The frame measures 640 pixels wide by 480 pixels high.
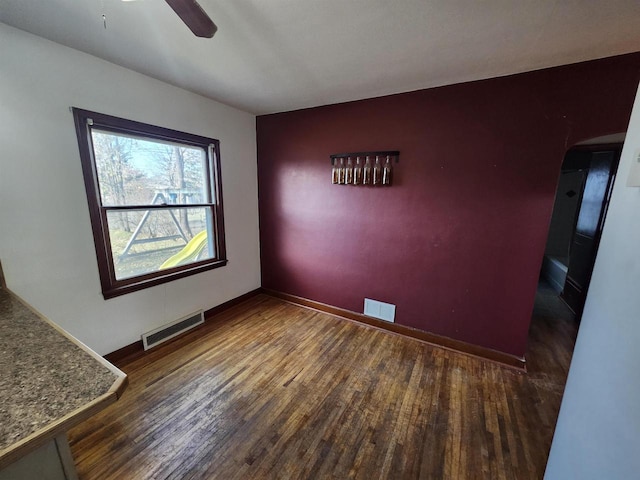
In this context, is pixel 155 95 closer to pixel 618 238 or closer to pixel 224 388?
pixel 224 388

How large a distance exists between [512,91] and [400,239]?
4.77 feet

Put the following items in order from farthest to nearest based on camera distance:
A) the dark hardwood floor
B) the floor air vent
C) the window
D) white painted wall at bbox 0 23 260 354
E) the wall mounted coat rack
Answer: the wall mounted coat rack
the floor air vent
the window
white painted wall at bbox 0 23 260 354
the dark hardwood floor

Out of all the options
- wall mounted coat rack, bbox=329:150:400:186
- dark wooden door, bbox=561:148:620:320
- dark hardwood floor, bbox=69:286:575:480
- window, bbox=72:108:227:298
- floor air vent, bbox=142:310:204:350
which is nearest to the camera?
dark hardwood floor, bbox=69:286:575:480

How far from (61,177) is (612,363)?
2.96 m

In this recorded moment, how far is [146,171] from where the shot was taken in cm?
222

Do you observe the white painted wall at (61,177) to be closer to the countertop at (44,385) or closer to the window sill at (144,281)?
the window sill at (144,281)

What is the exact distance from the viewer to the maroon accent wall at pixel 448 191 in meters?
1.84

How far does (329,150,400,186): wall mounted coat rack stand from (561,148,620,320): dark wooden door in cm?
233

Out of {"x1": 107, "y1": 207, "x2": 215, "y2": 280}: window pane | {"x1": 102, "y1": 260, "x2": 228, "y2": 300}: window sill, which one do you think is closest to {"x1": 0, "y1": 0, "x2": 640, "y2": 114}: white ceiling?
{"x1": 107, "y1": 207, "x2": 215, "y2": 280}: window pane

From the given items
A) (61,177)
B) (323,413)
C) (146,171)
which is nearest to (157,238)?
(146,171)

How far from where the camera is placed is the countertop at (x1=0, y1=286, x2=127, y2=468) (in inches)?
25.8

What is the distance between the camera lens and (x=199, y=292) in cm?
277

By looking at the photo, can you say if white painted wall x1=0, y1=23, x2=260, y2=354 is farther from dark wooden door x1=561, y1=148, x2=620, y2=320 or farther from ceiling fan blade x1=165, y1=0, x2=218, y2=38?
dark wooden door x1=561, y1=148, x2=620, y2=320

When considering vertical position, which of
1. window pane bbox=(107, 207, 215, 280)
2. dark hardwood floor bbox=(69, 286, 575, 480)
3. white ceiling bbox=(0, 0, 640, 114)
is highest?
white ceiling bbox=(0, 0, 640, 114)
